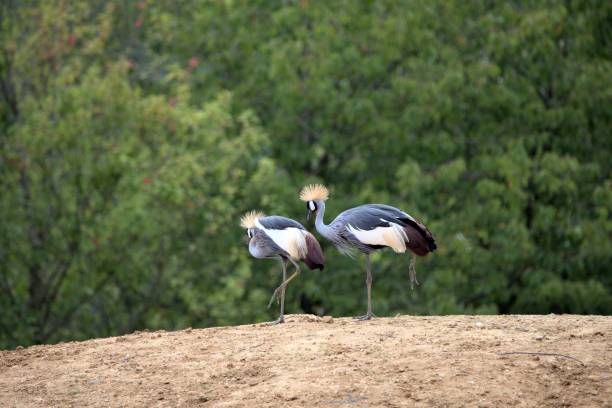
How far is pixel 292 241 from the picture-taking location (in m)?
12.3

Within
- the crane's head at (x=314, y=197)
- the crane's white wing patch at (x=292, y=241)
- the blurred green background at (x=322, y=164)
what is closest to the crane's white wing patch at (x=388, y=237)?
the crane's white wing patch at (x=292, y=241)

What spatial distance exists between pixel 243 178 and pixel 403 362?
44.7ft

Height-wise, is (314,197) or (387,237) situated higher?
(314,197)

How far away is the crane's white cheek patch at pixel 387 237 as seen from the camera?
12195 millimetres

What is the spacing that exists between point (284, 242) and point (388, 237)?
1125 mm

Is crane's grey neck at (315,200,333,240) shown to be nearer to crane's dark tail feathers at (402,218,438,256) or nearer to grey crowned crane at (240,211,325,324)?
grey crowned crane at (240,211,325,324)

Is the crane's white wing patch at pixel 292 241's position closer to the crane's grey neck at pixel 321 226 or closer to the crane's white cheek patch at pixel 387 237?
the crane's grey neck at pixel 321 226

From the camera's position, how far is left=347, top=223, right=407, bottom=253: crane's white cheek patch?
1220cm

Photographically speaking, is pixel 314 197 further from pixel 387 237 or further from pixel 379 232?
pixel 387 237

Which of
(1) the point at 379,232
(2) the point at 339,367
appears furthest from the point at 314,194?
(2) the point at 339,367

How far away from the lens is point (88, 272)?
22.6m

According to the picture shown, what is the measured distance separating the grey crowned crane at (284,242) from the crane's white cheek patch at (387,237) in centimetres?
52

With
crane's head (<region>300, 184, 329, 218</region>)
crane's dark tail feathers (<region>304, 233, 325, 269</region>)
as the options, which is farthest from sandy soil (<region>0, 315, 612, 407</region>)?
crane's head (<region>300, 184, 329, 218</region>)

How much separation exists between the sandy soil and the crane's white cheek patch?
2.66 feet
